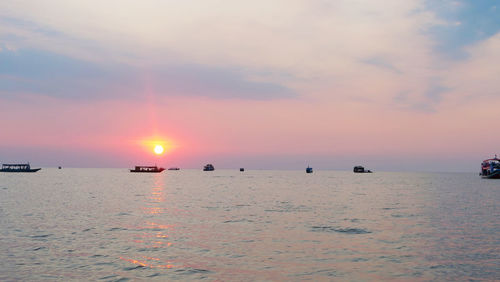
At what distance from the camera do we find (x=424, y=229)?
37.0 meters

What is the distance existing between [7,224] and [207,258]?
80.4 feet

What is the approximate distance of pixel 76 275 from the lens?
19562 millimetres

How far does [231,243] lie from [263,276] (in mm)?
9116

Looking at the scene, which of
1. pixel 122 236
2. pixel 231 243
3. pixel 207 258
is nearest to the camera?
pixel 207 258

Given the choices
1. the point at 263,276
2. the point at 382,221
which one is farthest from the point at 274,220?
the point at 263,276

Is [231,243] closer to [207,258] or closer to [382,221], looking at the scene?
[207,258]

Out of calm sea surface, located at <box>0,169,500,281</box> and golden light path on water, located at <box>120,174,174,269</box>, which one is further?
golden light path on water, located at <box>120,174,174,269</box>

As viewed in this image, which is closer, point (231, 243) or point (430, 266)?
point (430, 266)

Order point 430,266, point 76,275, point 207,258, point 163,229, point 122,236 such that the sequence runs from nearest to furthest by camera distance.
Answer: point 76,275
point 430,266
point 207,258
point 122,236
point 163,229

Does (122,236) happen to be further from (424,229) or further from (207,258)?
(424,229)

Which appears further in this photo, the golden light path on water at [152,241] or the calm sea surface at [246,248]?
the golden light path on water at [152,241]

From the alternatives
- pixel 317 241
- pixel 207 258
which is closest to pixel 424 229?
pixel 317 241

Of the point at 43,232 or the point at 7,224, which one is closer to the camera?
the point at 43,232

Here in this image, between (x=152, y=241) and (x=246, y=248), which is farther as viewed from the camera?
(x=152, y=241)
